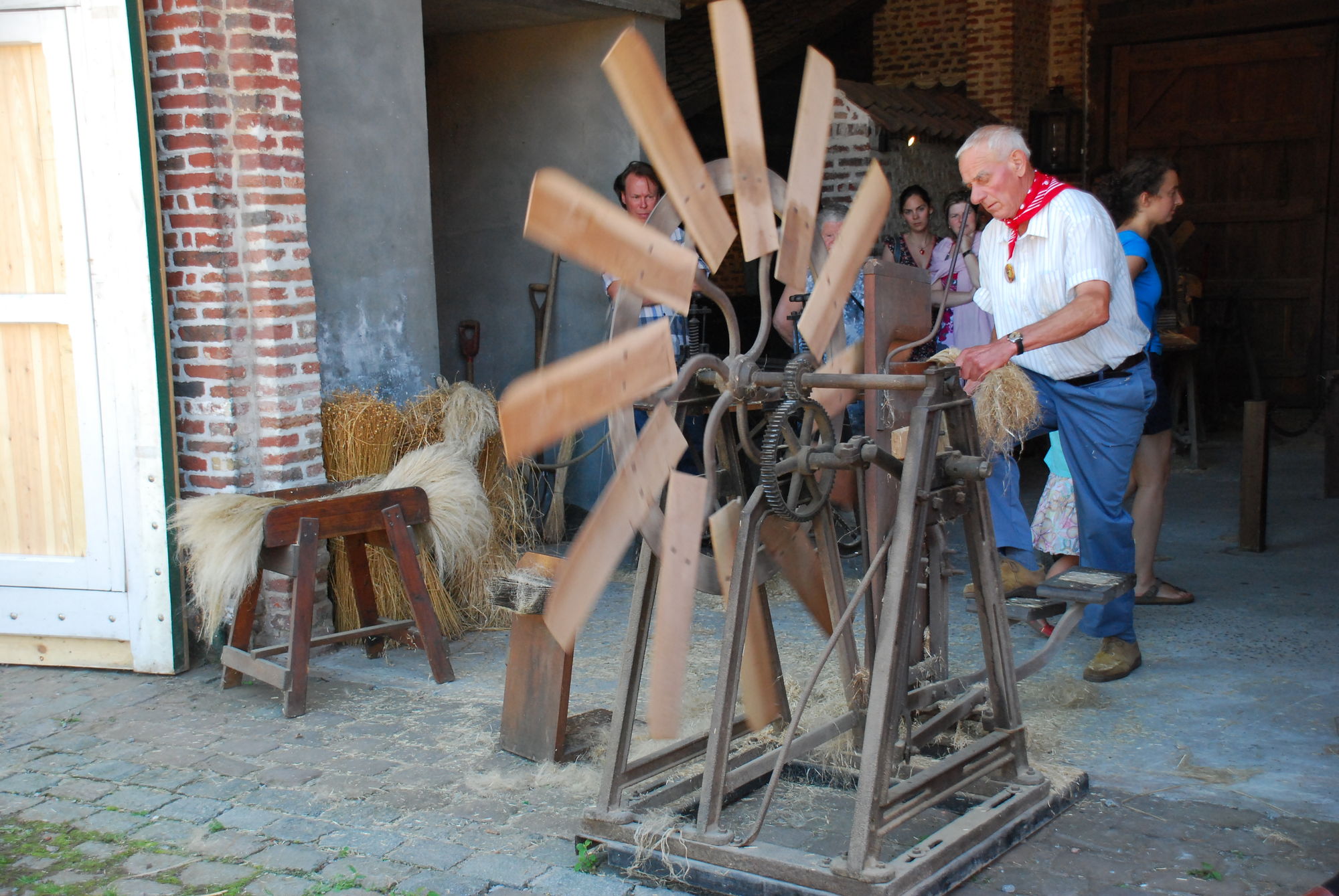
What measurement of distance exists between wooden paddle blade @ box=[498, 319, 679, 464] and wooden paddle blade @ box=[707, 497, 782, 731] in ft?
1.38

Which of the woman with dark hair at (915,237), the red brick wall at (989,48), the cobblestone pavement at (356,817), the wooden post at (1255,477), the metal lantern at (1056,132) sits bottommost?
the cobblestone pavement at (356,817)

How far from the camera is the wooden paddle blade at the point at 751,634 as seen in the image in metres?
3.10

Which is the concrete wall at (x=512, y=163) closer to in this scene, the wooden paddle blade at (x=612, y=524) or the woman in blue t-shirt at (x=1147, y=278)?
the woman in blue t-shirt at (x=1147, y=278)

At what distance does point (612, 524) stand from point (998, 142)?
1999 mm

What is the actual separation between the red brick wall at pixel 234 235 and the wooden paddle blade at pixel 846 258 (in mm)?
2490

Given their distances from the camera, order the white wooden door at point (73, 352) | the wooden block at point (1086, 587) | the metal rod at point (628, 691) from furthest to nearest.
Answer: the white wooden door at point (73, 352), the wooden block at point (1086, 587), the metal rod at point (628, 691)

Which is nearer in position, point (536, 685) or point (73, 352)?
point (536, 685)

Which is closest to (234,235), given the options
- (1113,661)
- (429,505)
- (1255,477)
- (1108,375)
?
(429,505)

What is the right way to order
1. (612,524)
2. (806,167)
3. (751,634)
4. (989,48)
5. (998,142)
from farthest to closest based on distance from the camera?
1. (989,48)
2. (998,142)
3. (751,634)
4. (806,167)
5. (612,524)

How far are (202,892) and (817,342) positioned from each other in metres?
1.99

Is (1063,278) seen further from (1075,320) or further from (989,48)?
(989,48)

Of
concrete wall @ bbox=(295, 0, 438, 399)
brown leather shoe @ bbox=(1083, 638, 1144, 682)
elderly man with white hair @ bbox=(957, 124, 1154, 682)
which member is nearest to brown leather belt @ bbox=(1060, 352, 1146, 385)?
elderly man with white hair @ bbox=(957, 124, 1154, 682)

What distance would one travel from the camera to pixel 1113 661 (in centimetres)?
428

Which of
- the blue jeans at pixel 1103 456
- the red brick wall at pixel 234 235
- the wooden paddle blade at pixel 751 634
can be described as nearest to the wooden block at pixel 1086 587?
the blue jeans at pixel 1103 456
